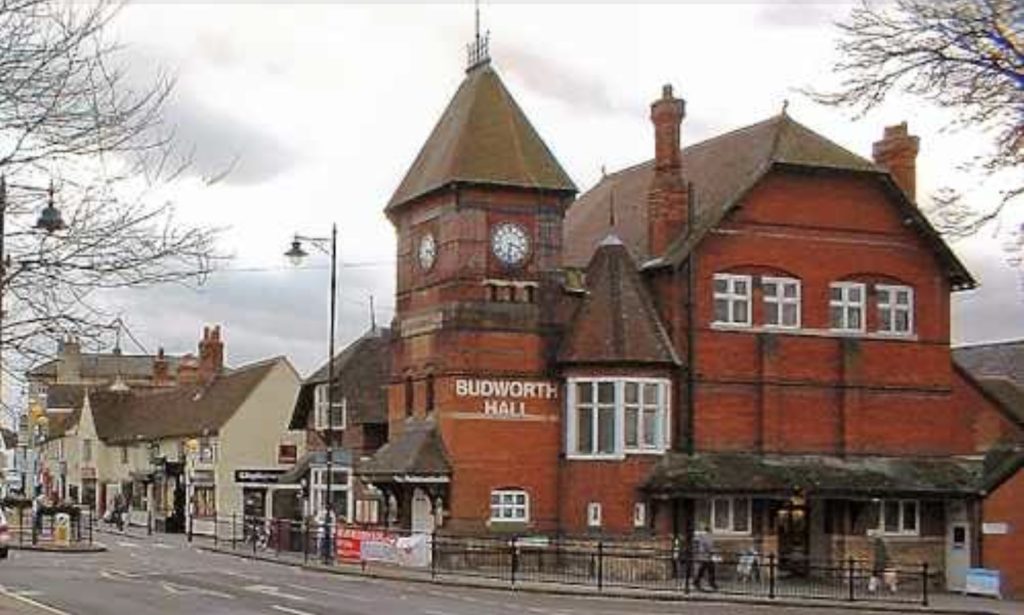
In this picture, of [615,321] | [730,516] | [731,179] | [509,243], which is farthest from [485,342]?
[731,179]

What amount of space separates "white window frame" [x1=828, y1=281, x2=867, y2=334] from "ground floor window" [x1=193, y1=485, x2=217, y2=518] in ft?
130

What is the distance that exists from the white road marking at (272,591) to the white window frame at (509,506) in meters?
11.9

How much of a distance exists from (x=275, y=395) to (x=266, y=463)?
4017 millimetres

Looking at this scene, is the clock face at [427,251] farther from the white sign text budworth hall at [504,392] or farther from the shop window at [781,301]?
the shop window at [781,301]

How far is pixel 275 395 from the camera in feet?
283

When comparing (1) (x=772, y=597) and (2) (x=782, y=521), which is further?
(2) (x=782, y=521)

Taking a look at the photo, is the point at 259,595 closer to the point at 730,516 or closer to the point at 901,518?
the point at 730,516

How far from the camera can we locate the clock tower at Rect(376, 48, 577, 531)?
4888 centimetres

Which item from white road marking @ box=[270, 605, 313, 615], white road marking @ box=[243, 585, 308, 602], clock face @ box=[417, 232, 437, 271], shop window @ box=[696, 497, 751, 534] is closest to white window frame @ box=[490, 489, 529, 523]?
shop window @ box=[696, 497, 751, 534]

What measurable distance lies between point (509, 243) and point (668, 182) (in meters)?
5.35

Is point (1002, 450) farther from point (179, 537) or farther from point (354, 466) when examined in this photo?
point (179, 537)

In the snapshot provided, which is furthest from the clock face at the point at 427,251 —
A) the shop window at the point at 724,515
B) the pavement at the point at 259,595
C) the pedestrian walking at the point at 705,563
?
the pedestrian walking at the point at 705,563

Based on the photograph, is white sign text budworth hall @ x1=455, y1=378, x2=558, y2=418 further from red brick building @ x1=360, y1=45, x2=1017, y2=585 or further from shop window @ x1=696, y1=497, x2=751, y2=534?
shop window @ x1=696, y1=497, x2=751, y2=534

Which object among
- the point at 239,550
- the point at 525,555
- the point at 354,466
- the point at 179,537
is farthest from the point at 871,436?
the point at 179,537
